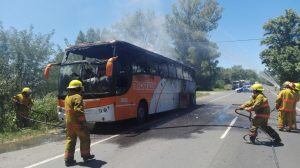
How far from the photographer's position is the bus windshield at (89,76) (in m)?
12.7

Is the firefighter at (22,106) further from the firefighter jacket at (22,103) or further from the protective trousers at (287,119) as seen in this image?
the protective trousers at (287,119)

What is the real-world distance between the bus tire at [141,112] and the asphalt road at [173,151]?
1.15 metres

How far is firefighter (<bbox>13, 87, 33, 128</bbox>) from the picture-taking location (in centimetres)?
1367

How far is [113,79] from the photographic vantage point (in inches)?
499

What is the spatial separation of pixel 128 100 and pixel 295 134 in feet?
18.6

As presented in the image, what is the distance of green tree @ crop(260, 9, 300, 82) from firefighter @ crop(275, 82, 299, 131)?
36.9 m

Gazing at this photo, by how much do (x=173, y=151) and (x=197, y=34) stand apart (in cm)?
6075

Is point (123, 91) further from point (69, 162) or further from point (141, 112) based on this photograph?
point (69, 162)

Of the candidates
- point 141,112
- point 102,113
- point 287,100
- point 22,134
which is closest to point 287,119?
point 287,100

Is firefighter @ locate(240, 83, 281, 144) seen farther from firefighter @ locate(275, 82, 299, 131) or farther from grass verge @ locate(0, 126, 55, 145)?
grass verge @ locate(0, 126, 55, 145)

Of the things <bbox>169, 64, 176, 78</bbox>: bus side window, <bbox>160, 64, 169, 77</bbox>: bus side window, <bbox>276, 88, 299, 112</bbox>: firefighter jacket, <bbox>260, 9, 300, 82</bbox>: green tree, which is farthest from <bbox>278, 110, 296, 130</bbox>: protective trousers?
<bbox>260, 9, 300, 82</bbox>: green tree

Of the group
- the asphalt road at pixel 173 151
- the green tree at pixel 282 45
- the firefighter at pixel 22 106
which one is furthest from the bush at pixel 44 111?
the green tree at pixel 282 45

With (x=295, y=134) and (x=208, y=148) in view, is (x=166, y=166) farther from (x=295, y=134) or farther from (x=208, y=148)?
(x=295, y=134)

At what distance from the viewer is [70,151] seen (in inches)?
313
